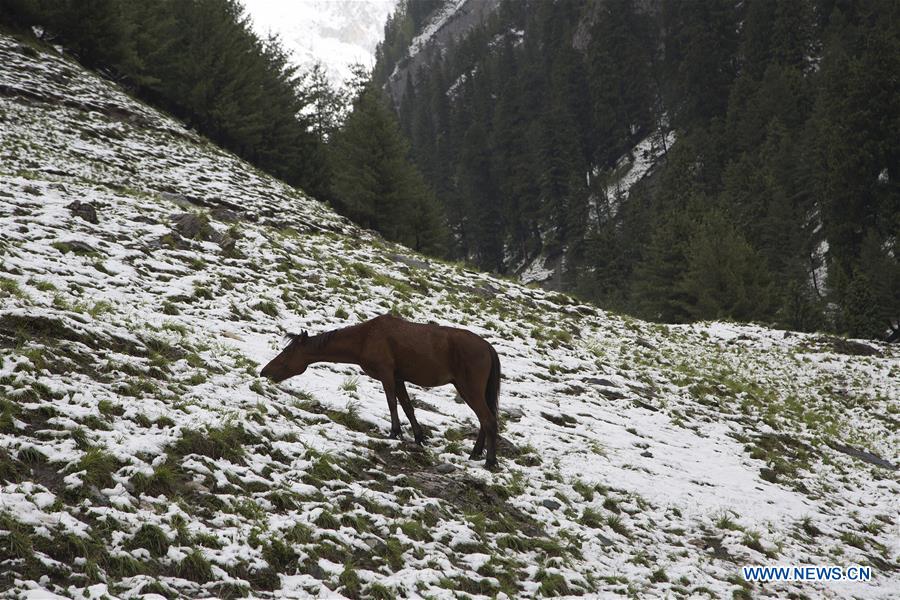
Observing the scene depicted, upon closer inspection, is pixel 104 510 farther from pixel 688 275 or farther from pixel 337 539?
pixel 688 275

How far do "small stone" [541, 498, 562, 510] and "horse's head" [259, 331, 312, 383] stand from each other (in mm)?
3958

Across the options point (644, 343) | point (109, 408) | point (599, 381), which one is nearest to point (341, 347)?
point (109, 408)

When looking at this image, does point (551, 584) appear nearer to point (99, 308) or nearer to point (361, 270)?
point (99, 308)

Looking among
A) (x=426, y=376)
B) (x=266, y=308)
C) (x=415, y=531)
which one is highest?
A: (x=426, y=376)

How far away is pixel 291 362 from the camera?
9.54 m

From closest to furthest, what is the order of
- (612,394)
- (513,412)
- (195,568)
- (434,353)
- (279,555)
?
1. (195,568)
2. (279,555)
3. (434,353)
4. (513,412)
5. (612,394)

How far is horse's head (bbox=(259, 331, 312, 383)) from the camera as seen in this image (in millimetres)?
9516

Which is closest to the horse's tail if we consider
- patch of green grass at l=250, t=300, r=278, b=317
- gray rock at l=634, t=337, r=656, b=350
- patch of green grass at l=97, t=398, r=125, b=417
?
patch of green grass at l=97, t=398, r=125, b=417

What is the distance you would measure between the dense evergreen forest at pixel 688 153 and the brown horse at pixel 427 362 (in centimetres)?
3136

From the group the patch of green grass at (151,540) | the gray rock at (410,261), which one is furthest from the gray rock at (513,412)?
the gray rock at (410,261)

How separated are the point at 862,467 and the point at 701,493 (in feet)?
19.9

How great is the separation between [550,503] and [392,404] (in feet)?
8.26

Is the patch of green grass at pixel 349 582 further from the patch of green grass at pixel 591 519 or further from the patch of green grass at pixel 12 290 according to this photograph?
the patch of green grass at pixel 12 290

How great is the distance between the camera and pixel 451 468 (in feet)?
28.0
